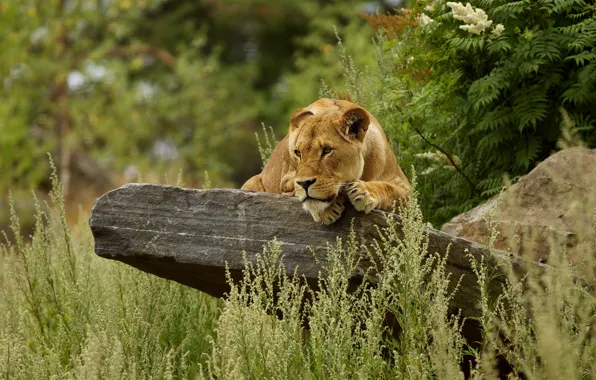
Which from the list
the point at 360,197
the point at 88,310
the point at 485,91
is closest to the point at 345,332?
the point at 360,197

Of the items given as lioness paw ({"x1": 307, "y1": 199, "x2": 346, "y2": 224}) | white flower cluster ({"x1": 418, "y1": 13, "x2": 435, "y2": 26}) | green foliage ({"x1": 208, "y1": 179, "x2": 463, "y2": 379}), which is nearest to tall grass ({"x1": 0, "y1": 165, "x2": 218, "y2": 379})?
green foliage ({"x1": 208, "y1": 179, "x2": 463, "y2": 379})

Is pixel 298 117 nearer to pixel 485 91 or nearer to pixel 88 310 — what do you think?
pixel 485 91

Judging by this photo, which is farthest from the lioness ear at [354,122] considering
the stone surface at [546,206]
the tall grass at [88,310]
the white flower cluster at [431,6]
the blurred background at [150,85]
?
the blurred background at [150,85]

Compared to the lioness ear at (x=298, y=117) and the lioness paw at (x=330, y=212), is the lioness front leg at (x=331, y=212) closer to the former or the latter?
the lioness paw at (x=330, y=212)

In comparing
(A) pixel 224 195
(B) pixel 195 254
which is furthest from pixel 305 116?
(B) pixel 195 254

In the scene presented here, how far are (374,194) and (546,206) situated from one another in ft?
4.70

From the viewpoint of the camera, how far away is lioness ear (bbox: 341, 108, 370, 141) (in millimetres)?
5664

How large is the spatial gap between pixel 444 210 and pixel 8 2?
15149 mm

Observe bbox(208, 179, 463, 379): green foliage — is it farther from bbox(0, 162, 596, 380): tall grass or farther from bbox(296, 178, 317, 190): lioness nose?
bbox(296, 178, 317, 190): lioness nose

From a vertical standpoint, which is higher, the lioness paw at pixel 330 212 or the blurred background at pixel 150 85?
the blurred background at pixel 150 85

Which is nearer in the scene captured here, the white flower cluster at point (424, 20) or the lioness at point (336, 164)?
the lioness at point (336, 164)

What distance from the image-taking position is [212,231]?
5.77m

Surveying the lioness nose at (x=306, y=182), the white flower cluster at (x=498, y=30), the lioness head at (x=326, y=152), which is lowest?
the lioness nose at (x=306, y=182)

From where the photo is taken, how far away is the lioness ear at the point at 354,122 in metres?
5.66
